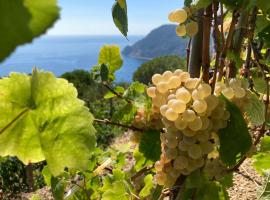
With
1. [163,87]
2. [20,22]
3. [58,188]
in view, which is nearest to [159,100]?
[163,87]

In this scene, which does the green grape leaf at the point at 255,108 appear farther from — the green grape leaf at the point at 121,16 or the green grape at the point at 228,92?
the green grape leaf at the point at 121,16

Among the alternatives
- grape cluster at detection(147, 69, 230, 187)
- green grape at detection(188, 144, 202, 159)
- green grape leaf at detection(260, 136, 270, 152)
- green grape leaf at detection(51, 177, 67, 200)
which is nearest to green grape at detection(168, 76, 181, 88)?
grape cluster at detection(147, 69, 230, 187)

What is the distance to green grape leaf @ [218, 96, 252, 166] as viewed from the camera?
70 cm

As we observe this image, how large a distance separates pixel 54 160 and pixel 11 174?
598 centimetres

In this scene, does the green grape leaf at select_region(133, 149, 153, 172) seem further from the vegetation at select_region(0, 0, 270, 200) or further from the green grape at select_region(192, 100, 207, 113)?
the green grape at select_region(192, 100, 207, 113)

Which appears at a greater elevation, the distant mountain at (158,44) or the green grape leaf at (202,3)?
the green grape leaf at (202,3)

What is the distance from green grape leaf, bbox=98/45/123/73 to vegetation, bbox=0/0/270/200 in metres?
0.17

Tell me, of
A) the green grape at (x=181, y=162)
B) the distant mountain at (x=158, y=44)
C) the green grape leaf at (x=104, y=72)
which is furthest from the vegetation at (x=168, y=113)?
the distant mountain at (x=158, y=44)

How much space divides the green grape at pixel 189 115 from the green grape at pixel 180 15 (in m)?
0.16

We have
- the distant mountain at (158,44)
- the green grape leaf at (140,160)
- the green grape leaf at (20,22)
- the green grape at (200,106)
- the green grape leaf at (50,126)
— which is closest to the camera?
the green grape leaf at (20,22)

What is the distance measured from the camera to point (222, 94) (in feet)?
2.35

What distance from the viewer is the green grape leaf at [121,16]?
2.46ft

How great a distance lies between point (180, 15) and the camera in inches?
29.1

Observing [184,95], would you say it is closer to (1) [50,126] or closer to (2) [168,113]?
(2) [168,113]
